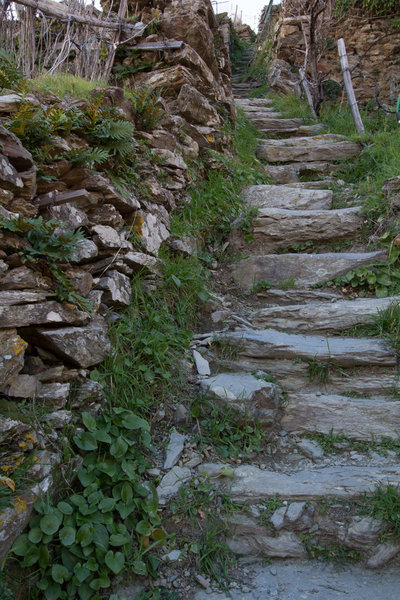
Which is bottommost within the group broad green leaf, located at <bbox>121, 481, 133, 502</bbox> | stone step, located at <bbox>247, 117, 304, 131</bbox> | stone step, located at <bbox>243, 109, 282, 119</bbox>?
broad green leaf, located at <bbox>121, 481, 133, 502</bbox>

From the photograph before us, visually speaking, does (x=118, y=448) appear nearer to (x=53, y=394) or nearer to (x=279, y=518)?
(x=53, y=394)

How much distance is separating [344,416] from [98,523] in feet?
5.66

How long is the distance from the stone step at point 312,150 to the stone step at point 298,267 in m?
3.10

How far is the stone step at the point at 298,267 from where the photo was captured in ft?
13.9

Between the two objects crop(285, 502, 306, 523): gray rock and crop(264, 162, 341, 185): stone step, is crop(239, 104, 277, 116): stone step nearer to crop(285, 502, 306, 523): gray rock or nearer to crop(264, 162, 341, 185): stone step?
crop(264, 162, 341, 185): stone step

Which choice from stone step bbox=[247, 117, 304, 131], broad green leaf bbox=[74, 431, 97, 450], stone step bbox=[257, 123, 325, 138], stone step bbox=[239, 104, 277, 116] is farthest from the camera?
stone step bbox=[239, 104, 277, 116]

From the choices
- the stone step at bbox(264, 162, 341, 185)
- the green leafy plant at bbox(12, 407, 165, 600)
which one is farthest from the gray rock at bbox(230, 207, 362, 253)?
the green leafy plant at bbox(12, 407, 165, 600)

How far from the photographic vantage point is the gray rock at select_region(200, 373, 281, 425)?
2754mm

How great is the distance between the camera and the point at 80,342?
7.91 feet

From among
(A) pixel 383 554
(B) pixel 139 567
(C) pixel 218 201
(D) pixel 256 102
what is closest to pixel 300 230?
(C) pixel 218 201

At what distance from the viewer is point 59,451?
2098mm

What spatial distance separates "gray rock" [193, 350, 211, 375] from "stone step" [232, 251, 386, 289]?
52.6 inches

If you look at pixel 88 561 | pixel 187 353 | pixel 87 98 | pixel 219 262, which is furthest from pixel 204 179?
pixel 88 561

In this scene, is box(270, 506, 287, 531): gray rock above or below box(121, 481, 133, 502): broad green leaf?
below
